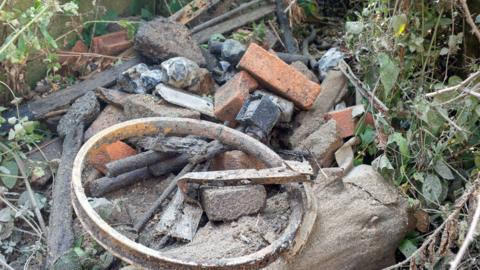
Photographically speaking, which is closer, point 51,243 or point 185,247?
point 185,247

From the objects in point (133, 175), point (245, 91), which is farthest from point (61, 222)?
point (245, 91)

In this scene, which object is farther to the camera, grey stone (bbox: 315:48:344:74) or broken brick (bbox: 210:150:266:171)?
grey stone (bbox: 315:48:344:74)

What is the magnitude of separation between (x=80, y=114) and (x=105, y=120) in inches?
5.8

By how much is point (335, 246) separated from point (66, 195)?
144 centimetres

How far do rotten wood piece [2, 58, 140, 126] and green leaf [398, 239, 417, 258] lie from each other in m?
1.99

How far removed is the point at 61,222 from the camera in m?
3.29

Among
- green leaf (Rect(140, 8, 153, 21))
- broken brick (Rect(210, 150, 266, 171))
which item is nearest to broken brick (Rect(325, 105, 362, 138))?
broken brick (Rect(210, 150, 266, 171))

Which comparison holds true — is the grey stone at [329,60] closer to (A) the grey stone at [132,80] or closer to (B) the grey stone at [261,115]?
(B) the grey stone at [261,115]

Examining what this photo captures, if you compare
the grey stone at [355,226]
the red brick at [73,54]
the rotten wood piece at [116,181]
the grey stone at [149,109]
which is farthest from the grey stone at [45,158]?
the grey stone at [355,226]

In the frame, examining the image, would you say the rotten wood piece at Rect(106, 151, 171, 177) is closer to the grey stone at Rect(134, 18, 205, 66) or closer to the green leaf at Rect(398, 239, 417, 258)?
the grey stone at Rect(134, 18, 205, 66)

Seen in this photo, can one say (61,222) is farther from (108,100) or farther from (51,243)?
(108,100)

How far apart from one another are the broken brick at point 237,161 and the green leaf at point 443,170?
2.90 feet

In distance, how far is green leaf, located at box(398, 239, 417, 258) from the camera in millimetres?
3203

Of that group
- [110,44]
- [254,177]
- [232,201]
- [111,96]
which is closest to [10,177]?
[111,96]
